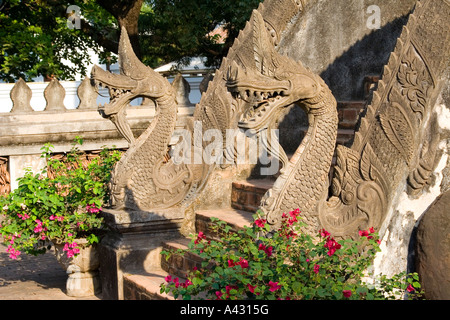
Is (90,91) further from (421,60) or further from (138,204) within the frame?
(421,60)

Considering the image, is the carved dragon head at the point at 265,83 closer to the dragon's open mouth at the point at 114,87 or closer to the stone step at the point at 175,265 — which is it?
the stone step at the point at 175,265

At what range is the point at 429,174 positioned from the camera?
5.76m

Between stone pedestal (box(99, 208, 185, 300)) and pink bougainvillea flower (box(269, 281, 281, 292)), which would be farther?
stone pedestal (box(99, 208, 185, 300))

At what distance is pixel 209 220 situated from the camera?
711 centimetres

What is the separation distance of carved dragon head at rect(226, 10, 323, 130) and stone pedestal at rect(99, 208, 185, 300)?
78.7 inches

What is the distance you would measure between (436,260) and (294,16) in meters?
3.69

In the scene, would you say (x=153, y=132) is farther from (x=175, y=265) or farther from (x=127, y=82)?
(x=175, y=265)

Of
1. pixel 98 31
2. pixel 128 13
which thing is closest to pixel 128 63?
pixel 128 13

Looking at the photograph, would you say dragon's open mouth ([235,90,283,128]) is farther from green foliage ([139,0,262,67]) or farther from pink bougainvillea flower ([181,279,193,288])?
green foliage ([139,0,262,67])

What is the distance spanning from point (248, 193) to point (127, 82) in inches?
61.2

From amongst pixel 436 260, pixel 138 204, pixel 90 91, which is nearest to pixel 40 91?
pixel 90 91

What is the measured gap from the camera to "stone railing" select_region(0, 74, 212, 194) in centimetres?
1034

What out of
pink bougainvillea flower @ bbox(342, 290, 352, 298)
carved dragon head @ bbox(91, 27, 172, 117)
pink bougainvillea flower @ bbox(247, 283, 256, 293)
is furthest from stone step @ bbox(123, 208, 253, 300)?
pink bougainvillea flower @ bbox(342, 290, 352, 298)

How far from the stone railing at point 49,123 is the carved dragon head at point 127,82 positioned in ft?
9.95
